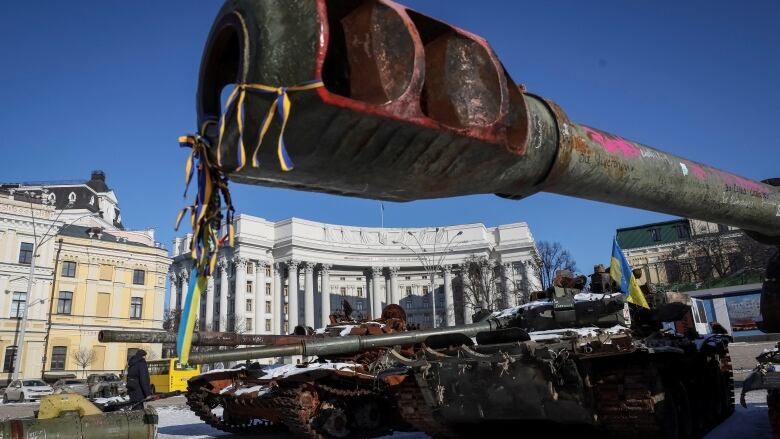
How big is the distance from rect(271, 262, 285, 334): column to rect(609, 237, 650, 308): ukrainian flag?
58533mm

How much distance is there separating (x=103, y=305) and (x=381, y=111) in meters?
44.6

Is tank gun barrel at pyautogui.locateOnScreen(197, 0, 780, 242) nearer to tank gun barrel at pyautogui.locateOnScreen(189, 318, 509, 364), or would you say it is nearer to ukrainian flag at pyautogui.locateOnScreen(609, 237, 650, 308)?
tank gun barrel at pyautogui.locateOnScreen(189, 318, 509, 364)

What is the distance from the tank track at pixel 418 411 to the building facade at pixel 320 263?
180ft

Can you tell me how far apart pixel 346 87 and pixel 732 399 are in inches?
421

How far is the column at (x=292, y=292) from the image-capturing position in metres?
64.9

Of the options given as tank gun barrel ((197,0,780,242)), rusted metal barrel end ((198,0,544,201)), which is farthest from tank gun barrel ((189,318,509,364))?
rusted metal barrel end ((198,0,544,201))

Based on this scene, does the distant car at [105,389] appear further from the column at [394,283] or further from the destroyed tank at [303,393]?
the column at [394,283]

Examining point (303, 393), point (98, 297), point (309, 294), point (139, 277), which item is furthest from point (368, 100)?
point (309, 294)

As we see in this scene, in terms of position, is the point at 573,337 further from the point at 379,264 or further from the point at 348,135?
the point at 379,264

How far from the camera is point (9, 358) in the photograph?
34.5 meters

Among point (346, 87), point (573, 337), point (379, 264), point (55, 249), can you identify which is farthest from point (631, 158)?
point (379, 264)

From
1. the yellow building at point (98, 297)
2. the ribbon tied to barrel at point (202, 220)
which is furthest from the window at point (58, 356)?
the ribbon tied to barrel at point (202, 220)

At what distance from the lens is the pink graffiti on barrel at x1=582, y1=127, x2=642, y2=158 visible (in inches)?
92.8

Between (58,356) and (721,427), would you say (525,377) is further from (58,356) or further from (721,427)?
(58,356)
